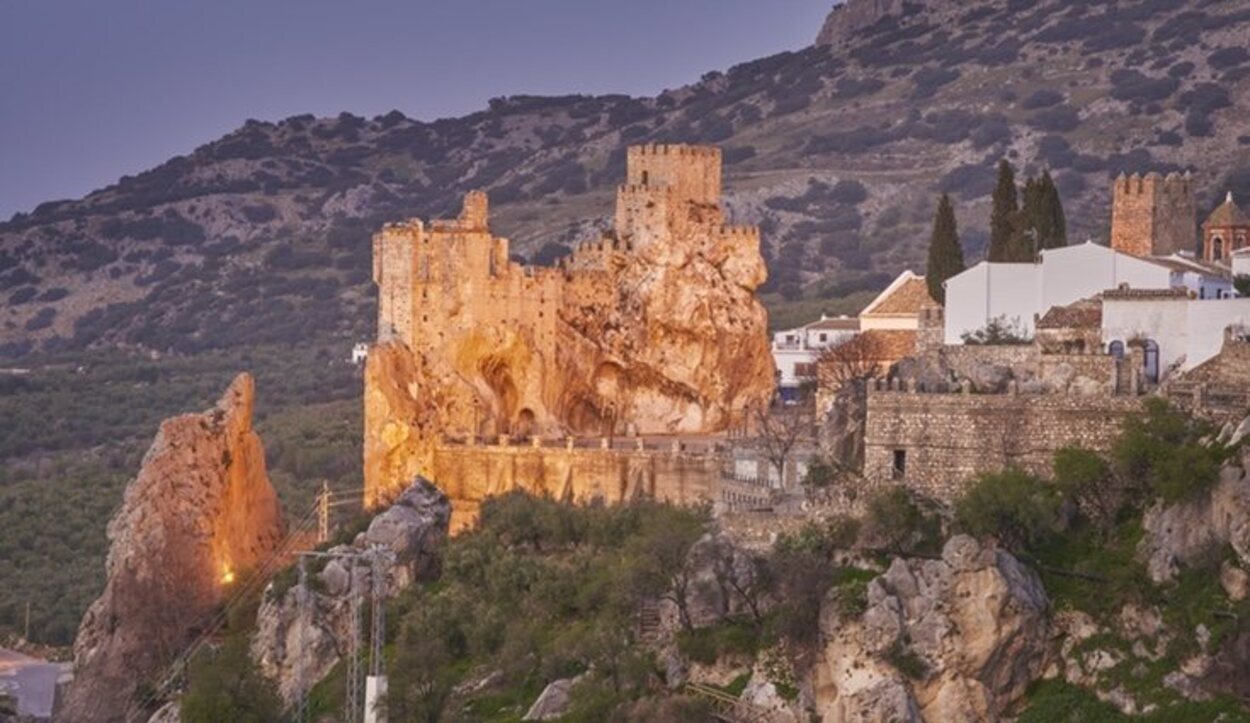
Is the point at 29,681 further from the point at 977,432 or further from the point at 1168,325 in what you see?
the point at 1168,325

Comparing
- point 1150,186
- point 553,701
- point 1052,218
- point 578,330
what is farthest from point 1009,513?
point 578,330

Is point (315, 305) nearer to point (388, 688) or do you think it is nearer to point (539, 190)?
point (539, 190)

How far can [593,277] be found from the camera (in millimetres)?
79062

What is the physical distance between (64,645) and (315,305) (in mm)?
64850

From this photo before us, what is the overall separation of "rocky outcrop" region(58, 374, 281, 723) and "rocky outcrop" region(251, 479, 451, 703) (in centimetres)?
533

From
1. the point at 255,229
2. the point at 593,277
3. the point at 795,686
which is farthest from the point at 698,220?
the point at 255,229

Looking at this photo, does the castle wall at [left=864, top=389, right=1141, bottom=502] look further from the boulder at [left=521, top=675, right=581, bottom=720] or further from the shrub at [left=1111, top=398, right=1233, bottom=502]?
the boulder at [left=521, top=675, right=581, bottom=720]

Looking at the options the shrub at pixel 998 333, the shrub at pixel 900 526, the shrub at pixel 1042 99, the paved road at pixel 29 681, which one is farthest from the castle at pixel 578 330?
the shrub at pixel 1042 99

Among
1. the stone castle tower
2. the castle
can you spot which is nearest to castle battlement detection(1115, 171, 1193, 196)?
the stone castle tower

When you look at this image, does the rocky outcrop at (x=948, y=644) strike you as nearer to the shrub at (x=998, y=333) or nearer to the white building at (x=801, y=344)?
the shrub at (x=998, y=333)

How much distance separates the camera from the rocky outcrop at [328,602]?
67125 millimetres

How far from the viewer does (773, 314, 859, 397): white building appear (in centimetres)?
8525

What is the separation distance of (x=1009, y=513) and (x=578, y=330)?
82.4ft

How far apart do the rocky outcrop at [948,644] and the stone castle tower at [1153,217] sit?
1910 centimetres
